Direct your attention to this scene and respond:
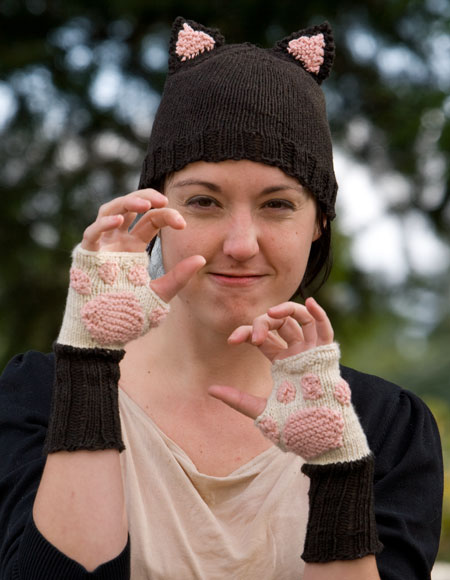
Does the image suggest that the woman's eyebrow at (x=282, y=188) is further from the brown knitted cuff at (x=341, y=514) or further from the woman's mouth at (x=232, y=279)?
the brown knitted cuff at (x=341, y=514)

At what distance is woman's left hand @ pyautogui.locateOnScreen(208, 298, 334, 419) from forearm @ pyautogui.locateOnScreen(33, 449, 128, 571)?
0.34 metres

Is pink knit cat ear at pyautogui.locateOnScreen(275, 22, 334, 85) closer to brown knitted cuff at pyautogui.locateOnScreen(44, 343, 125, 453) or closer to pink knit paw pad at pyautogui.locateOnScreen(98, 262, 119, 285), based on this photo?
pink knit paw pad at pyautogui.locateOnScreen(98, 262, 119, 285)

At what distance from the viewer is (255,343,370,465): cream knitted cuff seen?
1939mm

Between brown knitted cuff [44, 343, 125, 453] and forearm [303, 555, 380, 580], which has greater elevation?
brown knitted cuff [44, 343, 125, 453]

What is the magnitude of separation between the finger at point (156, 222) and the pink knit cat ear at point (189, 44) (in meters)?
0.67

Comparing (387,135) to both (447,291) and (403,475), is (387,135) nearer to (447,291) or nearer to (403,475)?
(403,475)

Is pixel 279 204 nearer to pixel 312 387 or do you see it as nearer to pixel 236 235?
pixel 236 235

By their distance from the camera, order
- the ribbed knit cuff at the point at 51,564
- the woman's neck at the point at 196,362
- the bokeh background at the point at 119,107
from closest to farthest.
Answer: the ribbed knit cuff at the point at 51,564 < the woman's neck at the point at 196,362 < the bokeh background at the point at 119,107

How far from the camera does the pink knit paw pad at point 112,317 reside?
6.33ft

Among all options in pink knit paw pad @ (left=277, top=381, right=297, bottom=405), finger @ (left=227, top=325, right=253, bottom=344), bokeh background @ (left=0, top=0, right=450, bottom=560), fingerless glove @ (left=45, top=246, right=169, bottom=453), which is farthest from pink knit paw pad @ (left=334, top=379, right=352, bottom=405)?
bokeh background @ (left=0, top=0, right=450, bottom=560)

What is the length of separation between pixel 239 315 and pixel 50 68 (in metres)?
2.58

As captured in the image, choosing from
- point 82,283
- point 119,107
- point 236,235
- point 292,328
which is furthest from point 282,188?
point 119,107

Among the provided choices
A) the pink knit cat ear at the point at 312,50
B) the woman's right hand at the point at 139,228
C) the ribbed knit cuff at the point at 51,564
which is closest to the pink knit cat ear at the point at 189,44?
the pink knit cat ear at the point at 312,50

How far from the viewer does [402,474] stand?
229cm
